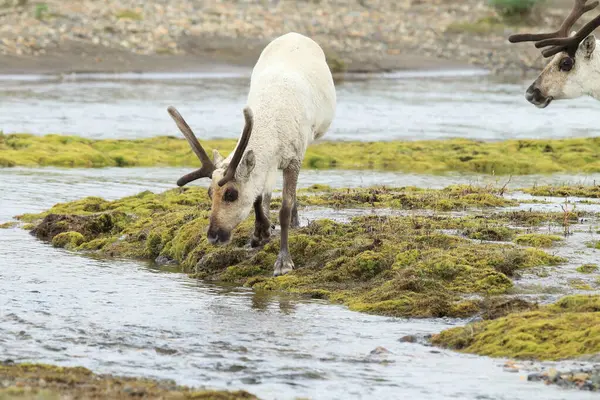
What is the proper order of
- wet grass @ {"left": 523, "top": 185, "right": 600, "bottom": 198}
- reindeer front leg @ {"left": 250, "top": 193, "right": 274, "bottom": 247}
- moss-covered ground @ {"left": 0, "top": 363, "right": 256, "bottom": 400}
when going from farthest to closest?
wet grass @ {"left": 523, "top": 185, "right": 600, "bottom": 198} < reindeer front leg @ {"left": 250, "top": 193, "right": 274, "bottom": 247} < moss-covered ground @ {"left": 0, "top": 363, "right": 256, "bottom": 400}

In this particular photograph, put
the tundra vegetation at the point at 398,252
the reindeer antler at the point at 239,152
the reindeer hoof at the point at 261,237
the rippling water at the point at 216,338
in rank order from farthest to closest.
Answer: the reindeer hoof at the point at 261,237 < the reindeer antler at the point at 239,152 < the tundra vegetation at the point at 398,252 < the rippling water at the point at 216,338

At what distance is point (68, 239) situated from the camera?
14.7 m

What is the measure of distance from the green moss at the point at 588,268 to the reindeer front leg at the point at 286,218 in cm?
303

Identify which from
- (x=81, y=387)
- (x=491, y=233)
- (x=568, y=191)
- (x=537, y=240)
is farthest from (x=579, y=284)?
(x=568, y=191)

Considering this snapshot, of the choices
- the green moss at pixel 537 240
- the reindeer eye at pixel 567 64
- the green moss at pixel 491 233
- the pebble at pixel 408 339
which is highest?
the reindeer eye at pixel 567 64

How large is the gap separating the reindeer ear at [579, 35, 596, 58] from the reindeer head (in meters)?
4.14

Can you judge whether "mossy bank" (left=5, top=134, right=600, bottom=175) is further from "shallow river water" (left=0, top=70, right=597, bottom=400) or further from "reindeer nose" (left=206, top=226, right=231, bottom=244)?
"reindeer nose" (left=206, top=226, right=231, bottom=244)

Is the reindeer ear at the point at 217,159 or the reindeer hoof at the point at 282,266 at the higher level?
the reindeer ear at the point at 217,159

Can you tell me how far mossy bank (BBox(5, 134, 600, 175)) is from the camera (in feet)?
75.3

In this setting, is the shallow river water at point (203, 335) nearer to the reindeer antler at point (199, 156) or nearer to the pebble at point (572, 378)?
the pebble at point (572, 378)

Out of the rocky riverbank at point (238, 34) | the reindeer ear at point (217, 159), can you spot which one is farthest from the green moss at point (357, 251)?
the rocky riverbank at point (238, 34)

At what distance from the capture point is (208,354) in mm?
9188

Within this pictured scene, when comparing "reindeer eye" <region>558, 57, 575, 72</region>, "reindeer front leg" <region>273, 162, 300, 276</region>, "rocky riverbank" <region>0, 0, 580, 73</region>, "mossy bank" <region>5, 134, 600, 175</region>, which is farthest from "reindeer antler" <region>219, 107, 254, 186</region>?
"rocky riverbank" <region>0, 0, 580, 73</region>

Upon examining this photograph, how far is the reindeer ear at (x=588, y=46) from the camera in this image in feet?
42.3
